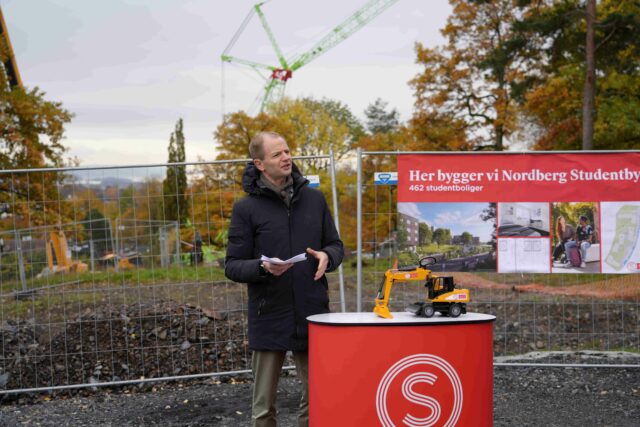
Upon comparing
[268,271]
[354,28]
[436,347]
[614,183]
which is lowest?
[436,347]

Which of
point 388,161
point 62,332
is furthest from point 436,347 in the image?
point 388,161

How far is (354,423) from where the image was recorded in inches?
145

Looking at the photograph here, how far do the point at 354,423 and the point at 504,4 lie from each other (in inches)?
1269

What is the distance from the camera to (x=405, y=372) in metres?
3.67

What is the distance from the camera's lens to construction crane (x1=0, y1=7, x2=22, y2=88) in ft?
85.4

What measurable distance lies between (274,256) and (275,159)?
0.57 m

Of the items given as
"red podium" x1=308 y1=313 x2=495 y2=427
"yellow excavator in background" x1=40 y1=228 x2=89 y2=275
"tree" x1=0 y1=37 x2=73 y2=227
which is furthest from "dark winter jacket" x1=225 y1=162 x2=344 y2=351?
"tree" x1=0 y1=37 x2=73 y2=227

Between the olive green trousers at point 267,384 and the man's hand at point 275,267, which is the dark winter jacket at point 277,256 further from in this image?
the man's hand at point 275,267

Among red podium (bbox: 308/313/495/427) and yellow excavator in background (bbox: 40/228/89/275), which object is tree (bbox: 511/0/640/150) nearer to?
yellow excavator in background (bbox: 40/228/89/275)

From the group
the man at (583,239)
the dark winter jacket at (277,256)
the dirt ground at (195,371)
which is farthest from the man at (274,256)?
the man at (583,239)

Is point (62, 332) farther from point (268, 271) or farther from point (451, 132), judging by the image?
point (451, 132)

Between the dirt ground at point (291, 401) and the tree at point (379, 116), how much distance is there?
3038 inches

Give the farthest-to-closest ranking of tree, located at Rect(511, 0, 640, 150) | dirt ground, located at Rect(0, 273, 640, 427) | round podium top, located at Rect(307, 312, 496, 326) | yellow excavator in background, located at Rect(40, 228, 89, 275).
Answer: tree, located at Rect(511, 0, 640, 150) → yellow excavator in background, located at Rect(40, 228, 89, 275) → dirt ground, located at Rect(0, 273, 640, 427) → round podium top, located at Rect(307, 312, 496, 326)

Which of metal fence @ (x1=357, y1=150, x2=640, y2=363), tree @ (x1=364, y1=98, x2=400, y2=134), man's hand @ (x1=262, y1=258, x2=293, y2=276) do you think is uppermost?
tree @ (x1=364, y1=98, x2=400, y2=134)
